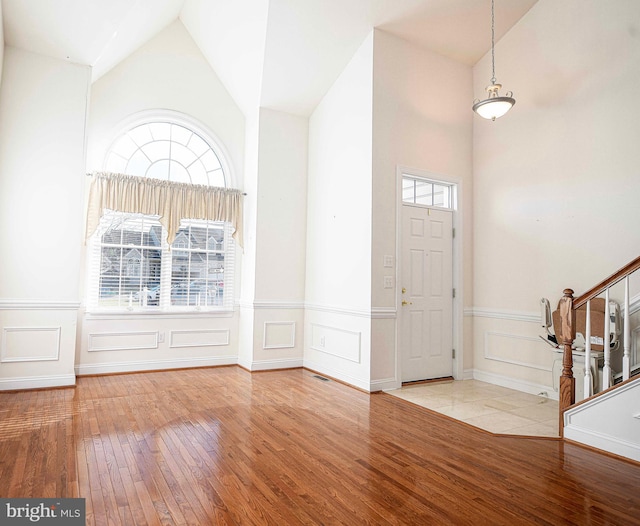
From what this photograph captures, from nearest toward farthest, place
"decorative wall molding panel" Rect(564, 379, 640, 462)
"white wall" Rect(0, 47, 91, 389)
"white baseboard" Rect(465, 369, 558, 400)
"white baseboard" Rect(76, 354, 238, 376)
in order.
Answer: "decorative wall molding panel" Rect(564, 379, 640, 462) → "white wall" Rect(0, 47, 91, 389) → "white baseboard" Rect(465, 369, 558, 400) → "white baseboard" Rect(76, 354, 238, 376)

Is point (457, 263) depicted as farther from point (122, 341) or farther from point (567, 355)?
point (122, 341)

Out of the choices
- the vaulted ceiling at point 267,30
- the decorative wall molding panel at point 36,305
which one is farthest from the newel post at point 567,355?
the decorative wall molding panel at point 36,305

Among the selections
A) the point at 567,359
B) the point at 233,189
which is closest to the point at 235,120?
the point at 233,189

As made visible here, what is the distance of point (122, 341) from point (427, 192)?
426 centimetres

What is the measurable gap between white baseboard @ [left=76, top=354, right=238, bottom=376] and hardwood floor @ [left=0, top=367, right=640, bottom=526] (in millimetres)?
971

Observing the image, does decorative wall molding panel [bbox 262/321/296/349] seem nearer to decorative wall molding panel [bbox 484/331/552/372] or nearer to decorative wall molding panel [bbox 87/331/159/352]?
decorative wall molding panel [bbox 87/331/159/352]

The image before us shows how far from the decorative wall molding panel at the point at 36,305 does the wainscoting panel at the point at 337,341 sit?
9.42ft

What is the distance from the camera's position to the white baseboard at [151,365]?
5320mm

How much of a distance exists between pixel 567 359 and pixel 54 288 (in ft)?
Answer: 16.4

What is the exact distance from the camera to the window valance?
5.34 m

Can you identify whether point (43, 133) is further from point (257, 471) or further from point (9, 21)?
point (257, 471)

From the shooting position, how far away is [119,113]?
223 inches

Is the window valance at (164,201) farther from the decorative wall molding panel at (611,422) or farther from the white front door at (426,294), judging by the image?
the decorative wall molding panel at (611,422)

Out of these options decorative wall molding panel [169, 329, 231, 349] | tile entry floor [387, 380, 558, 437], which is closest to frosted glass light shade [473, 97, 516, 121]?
tile entry floor [387, 380, 558, 437]
